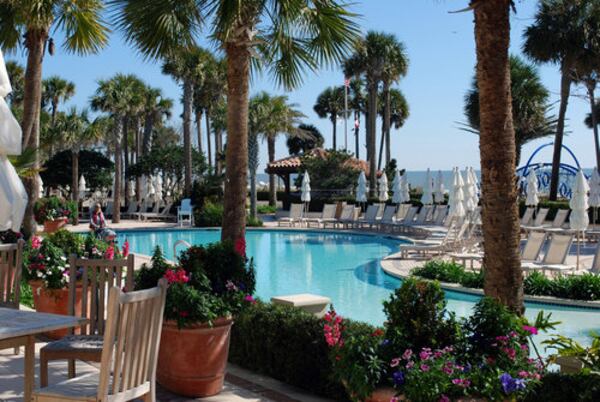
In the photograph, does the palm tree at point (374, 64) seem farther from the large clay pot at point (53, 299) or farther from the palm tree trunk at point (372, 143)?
the large clay pot at point (53, 299)

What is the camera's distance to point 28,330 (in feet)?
12.0

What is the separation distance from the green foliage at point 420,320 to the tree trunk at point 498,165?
3.67 feet

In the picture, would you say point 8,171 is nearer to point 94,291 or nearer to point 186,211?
point 94,291

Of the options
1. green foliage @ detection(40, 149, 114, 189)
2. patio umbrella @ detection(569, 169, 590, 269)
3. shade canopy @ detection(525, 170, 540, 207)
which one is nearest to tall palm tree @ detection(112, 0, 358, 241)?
patio umbrella @ detection(569, 169, 590, 269)

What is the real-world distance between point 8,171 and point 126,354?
180cm

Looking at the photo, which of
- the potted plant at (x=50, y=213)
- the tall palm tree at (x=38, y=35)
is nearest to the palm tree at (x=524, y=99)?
the potted plant at (x=50, y=213)

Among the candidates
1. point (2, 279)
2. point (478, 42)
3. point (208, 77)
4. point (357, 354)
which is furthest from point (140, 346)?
point (208, 77)

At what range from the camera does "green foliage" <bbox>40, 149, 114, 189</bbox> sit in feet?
122

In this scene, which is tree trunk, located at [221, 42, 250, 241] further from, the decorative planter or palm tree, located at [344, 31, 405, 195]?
palm tree, located at [344, 31, 405, 195]

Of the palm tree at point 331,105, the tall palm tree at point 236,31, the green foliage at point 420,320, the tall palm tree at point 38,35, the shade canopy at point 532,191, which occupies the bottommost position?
the green foliage at point 420,320

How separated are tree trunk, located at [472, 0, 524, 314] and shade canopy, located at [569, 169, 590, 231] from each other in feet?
36.5

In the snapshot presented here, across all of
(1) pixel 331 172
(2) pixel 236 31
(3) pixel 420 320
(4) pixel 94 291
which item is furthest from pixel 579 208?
(1) pixel 331 172

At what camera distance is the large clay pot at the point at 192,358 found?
15.4 feet

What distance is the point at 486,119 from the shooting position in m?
4.99
